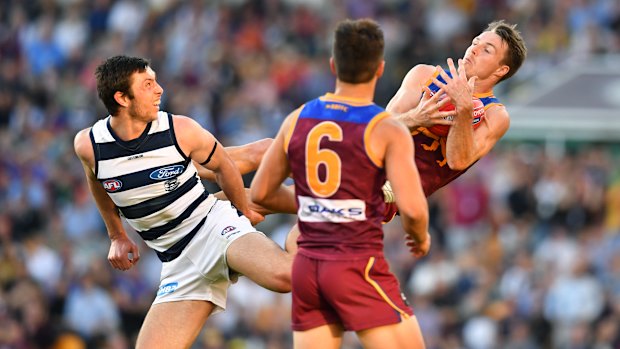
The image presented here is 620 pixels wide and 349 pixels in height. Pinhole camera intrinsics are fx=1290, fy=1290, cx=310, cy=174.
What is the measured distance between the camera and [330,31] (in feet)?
63.9

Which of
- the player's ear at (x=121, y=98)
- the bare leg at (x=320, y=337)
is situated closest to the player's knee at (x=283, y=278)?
the bare leg at (x=320, y=337)

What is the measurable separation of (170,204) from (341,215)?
186 centimetres

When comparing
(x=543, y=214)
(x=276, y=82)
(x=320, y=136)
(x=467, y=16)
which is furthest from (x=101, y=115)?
(x=320, y=136)

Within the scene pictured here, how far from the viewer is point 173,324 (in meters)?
8.16

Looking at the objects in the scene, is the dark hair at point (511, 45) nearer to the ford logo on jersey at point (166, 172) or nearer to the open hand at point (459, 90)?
the open hand at point (459, 90)

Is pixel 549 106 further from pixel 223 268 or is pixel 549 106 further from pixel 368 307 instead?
pixel 368 307

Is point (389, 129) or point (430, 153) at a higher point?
point (389, 129)

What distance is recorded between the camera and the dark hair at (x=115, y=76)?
772 centimetres

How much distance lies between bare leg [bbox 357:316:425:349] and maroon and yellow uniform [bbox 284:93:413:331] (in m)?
0.04

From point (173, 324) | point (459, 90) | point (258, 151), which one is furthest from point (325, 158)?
point (258, 151)

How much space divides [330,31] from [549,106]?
14.4ft

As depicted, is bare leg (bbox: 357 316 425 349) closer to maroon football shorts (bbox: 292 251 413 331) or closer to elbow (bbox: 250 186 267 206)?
maroon football shorts (bbox: 292 251 413 331)

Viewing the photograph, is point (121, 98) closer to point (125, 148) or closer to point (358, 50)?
point (125, 148)

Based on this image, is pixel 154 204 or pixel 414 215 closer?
pixel 414 215
